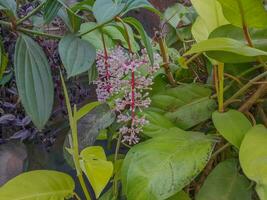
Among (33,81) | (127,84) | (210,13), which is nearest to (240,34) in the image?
(210,13)

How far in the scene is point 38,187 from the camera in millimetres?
515

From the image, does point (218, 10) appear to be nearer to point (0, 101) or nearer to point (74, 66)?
point (74, 66)

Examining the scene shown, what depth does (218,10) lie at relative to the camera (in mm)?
563

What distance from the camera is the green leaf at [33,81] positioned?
19.5 inches

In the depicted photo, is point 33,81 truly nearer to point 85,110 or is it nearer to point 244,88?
point 85,110

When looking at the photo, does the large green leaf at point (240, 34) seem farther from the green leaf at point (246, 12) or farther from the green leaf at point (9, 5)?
the green leaf at point (9, 5)

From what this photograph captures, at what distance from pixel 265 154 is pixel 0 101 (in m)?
0.48

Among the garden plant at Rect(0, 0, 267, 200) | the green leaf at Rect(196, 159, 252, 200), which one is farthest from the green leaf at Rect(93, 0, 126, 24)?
the green leaf at Rect(196, 159, 252, 200)

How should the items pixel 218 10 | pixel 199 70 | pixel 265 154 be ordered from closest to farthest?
pixel 265 154, pixel 218 10, pixel 199 70

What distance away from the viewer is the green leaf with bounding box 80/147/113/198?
1.49 ft

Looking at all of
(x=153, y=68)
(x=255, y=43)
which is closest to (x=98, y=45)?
(x=153, y=68)

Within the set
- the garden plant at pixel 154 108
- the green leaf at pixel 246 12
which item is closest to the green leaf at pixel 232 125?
the garden plant at pixel 154 108

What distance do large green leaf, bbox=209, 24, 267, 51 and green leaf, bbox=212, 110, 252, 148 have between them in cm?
9

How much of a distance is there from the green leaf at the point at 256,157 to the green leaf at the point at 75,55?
0.20 m
